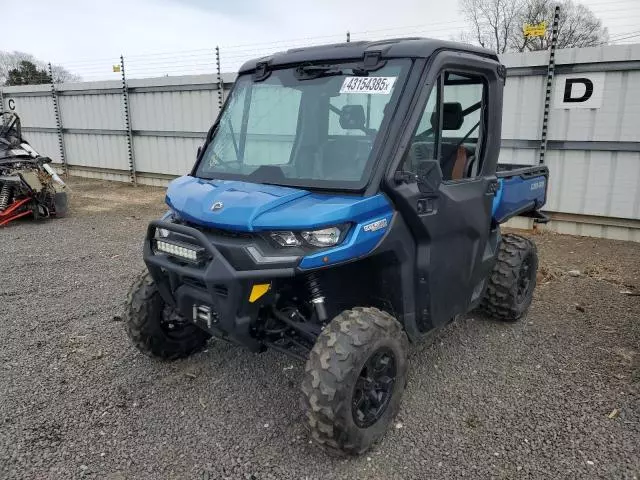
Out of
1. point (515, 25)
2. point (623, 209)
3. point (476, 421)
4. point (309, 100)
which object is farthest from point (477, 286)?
point (515, 25)

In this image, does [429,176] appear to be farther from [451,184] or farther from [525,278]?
[525,278]

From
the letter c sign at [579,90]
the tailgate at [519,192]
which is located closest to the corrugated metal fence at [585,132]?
the letter c sign at [579,90]

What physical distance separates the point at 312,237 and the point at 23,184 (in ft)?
26.8

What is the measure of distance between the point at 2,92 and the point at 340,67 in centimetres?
1724

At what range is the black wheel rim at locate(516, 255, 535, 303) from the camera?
4.77 meters

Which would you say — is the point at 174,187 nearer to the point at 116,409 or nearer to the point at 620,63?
the point at 116,409

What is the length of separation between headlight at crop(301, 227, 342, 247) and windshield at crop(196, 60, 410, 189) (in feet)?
1.00

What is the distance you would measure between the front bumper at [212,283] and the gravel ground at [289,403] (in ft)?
2.19

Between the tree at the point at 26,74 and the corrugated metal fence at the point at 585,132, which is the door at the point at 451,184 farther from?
the tree at the point at 26,74

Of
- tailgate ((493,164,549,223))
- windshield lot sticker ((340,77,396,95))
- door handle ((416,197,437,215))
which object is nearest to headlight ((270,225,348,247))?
door handle ((416,197,437,215))

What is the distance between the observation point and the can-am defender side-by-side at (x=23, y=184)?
29.6 ft

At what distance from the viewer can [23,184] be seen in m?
9.07

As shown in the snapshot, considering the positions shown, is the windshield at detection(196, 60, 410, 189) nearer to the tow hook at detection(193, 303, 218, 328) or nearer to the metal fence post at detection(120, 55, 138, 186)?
the tow hook at detection(193, 303, 218, 328)

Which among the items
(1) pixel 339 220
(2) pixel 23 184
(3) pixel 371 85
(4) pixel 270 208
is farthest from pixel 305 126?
(2) pixel 23 184
